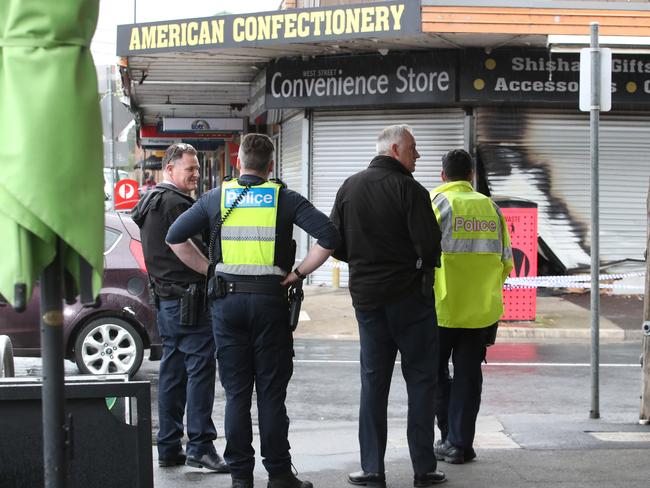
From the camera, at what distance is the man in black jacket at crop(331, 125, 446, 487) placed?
19.9 feet

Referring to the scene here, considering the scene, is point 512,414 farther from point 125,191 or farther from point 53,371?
point 125,191

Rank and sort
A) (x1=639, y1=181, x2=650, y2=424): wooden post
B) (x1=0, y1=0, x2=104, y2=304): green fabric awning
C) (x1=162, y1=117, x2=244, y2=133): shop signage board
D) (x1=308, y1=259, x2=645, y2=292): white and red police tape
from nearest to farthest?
(x1=0, y1=0, x2=104, y2=304): green fabric awning < (x1=639, y1=181, x2=650, y2=424): wooden post < (x1=308, y1=259, x2=645, y2=292): white and red police tape < (x1=162, y1=117, x2=244, y2=133): shop signage board

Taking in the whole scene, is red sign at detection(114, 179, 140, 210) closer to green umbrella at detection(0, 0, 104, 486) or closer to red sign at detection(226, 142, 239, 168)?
red sign at detection(226, 142, 239, 168)

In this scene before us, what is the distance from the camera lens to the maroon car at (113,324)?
10.3 meters

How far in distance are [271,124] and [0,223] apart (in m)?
21.8

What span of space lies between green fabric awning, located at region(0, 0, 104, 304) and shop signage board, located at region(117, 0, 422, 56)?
13466 millimetres

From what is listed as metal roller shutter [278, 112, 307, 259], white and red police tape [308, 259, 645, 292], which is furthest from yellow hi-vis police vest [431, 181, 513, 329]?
metal roller shutter [278, 112, 307, 259]

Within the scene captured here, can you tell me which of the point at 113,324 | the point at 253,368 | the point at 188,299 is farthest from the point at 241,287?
the point at 113,324

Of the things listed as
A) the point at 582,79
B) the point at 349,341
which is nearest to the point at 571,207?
the point at 349,341

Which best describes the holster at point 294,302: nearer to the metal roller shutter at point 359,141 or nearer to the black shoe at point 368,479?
the black shoe at point 368,479

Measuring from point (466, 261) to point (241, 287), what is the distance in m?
1.62

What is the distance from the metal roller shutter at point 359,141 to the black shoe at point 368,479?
13.0 meters

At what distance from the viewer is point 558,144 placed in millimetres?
18984

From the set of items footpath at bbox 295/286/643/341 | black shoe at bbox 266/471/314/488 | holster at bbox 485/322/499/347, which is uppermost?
holster at bbox 485/322/499/347
